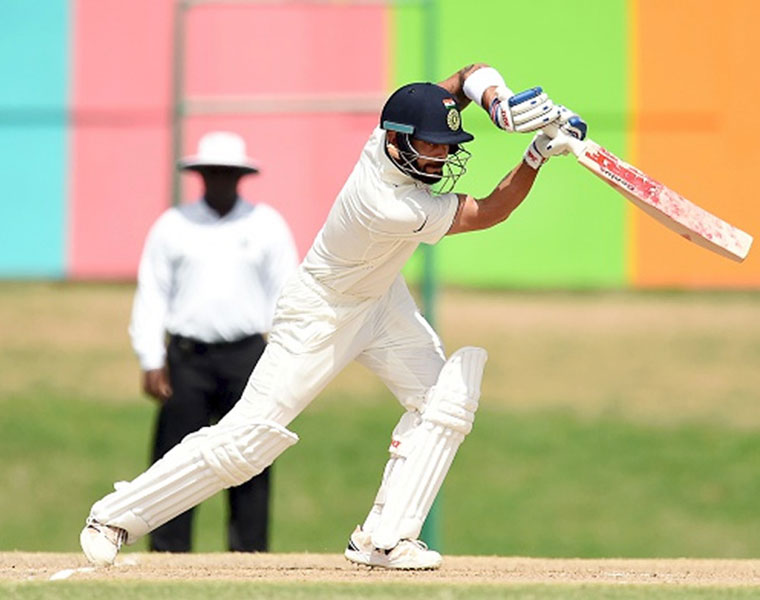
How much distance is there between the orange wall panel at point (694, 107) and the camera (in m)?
11.4

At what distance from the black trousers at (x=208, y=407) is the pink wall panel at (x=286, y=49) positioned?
3307mm

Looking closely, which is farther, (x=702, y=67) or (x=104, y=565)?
(x=702, y=67)

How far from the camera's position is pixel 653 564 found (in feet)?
22.0

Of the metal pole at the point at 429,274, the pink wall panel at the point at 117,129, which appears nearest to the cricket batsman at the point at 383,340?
the metal pole at the point at 429,274

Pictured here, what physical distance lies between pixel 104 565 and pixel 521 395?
632cm

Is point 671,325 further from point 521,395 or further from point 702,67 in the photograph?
point 702,67

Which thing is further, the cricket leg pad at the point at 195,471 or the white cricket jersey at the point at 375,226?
the cricket leg pad at the point at 195,471

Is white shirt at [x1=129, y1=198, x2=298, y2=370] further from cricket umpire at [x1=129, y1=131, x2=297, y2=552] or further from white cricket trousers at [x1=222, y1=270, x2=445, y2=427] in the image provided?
white cricket trousers at [x1=222, y1=270, x2=445, y2=427]

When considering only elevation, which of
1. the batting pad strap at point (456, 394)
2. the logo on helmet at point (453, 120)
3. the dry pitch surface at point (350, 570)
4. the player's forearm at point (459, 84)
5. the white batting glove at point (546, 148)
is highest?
the player's forearm at point (459, 84)

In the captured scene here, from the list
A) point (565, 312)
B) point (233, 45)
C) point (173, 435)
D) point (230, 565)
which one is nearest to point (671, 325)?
point (565, 312)

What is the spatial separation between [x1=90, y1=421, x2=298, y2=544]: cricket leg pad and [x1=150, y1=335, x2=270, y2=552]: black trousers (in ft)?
5.71

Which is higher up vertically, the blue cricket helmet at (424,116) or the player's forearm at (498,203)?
the blue cricket helmet at (424,116)

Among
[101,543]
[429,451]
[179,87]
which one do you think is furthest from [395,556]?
[179,87]

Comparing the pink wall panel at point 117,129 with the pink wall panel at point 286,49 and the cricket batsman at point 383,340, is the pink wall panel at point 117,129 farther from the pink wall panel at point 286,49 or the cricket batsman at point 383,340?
the cricket batsman at point 383,340
